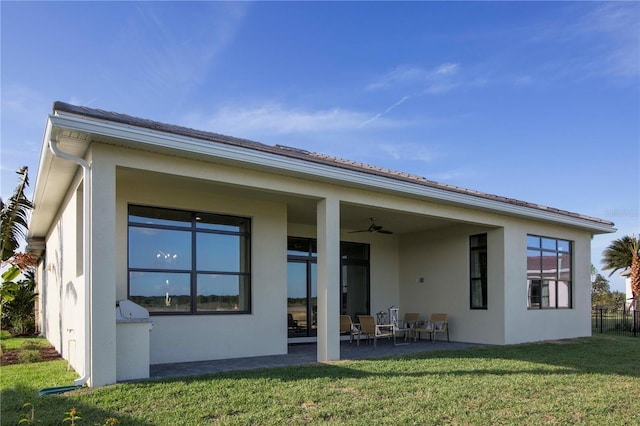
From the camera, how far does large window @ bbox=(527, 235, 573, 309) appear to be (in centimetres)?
1415

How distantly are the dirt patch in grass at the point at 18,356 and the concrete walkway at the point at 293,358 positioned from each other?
10.0 ft

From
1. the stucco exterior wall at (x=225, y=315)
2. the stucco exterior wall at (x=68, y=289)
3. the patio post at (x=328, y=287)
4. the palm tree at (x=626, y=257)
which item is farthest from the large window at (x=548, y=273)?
the stucco exterior wall at (x=68, y=289)

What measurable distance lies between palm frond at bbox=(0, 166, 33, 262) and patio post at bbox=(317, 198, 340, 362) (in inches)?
295

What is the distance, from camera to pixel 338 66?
14.2 metres

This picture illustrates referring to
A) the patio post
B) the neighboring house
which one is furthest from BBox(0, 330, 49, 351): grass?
the patio post

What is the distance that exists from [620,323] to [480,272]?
31.9ft

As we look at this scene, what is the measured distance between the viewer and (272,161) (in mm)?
8414

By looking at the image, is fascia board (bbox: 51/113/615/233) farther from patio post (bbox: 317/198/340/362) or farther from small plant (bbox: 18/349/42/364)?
small plant (bbox: 18/349/42/364)

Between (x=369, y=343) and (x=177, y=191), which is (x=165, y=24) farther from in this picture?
(x=369, y=343)

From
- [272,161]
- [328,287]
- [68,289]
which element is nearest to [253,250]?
[328,287]

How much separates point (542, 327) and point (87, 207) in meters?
12.3

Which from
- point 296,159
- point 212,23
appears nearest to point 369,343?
point 296,159

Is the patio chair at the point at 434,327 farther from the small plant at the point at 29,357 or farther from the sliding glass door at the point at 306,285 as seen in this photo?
the small plant at the point at 29,357

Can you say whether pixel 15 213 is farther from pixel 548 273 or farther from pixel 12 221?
pixel 548 273
